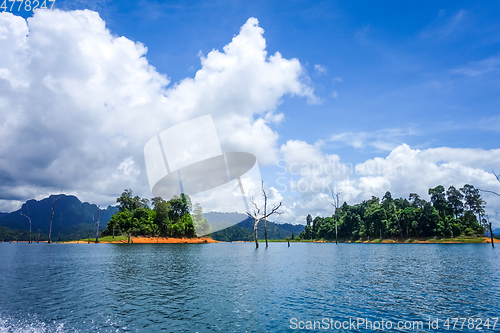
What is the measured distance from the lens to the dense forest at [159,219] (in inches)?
5236

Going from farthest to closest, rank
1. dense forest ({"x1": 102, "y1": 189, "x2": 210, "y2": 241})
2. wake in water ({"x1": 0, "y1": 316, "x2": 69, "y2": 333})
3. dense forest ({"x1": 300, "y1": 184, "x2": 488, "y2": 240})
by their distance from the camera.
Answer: dense forest ({"x1": 102, "y1": 189, "x2": 210, "y2": 241}) < dense forest ({"x1": 300, "y1": 184, "x2": 488, "y2": 240}) < wake in water ({"x1": 0, "y1": 316, "x2": 69, "y2": 333})

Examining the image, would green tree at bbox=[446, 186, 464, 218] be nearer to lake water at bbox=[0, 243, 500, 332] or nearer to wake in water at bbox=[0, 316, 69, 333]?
lake water at bbox=[0, 243, 500, 332]

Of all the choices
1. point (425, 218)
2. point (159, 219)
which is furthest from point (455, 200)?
point (159, 219)

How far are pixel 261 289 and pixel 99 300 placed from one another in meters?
10.5

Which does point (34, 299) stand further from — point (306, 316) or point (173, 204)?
point (173, 204)

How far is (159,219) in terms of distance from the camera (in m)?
142

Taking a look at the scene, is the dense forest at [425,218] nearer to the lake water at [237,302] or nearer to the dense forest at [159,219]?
the dense forest at [159,219]

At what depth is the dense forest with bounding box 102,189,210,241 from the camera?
436 ft

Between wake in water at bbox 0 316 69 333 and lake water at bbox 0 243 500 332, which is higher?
wake in water at bbox 0 316 69 333

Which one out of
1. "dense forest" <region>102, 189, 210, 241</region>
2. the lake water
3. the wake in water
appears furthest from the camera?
"dense forest" <region>102, 189, 210, 241</region>

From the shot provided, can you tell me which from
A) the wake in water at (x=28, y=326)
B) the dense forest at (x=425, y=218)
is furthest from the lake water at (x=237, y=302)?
the dense forest at (x=425, y=218)

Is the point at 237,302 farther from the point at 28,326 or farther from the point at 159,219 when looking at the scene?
the point at 159,219

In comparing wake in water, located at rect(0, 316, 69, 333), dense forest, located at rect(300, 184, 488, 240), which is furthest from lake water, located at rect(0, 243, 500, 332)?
dense forest, located at rect(300, 184, 488, 240)

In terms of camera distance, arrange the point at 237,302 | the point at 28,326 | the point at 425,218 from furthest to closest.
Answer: the point at 425,218 < the point at 237,302 < the point at 28,326
